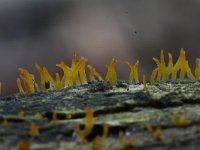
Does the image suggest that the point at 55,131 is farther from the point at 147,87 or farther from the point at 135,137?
the point at 147,87

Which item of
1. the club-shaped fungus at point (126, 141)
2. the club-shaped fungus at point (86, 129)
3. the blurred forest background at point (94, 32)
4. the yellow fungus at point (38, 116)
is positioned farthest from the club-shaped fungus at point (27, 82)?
the blurred forest background at point (94, 32)

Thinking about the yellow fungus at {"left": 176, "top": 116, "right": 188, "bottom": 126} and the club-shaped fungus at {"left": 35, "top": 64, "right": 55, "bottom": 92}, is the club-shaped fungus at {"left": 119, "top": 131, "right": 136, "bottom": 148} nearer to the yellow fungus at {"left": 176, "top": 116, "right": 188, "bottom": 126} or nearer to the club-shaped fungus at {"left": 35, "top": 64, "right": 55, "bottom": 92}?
the yellow fungus at {"left": 176, "top": 116, "right": 188, "bottom": 126}

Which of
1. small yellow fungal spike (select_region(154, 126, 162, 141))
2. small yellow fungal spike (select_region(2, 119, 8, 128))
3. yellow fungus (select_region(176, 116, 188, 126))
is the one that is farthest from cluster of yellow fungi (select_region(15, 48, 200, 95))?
small yellow fungal spike (select_region(154, 126, 162, 141))

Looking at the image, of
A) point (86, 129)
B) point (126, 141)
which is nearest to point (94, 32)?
point (86, 129)

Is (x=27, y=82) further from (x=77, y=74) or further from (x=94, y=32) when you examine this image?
(x=94, y=32)

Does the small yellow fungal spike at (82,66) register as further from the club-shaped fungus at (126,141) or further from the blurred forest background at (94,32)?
the blurred forest background at (94,32)
